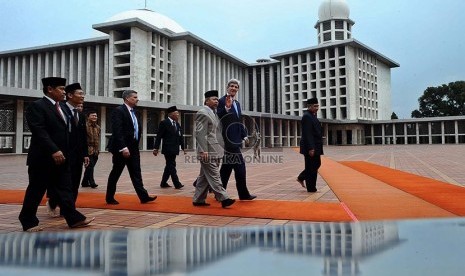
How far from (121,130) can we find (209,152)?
4.37 ft

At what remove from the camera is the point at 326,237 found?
3090 millimetres

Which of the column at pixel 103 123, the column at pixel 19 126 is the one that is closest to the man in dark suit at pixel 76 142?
the column at pixel 19 126

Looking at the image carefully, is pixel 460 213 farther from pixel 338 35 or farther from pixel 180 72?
pixel 338 35

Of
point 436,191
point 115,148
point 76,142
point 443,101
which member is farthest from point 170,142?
point 443,101

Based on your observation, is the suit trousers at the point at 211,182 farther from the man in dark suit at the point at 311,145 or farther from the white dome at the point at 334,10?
the white dome at the point at 334,10

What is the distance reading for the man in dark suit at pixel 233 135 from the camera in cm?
532

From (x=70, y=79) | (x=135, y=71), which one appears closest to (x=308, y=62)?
(x=135, y=71)

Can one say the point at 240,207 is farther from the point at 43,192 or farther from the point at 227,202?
the point at 43,192

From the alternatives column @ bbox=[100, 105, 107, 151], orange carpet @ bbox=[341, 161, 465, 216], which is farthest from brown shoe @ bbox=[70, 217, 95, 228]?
column @ bbox=[100, 105, 107, 151]

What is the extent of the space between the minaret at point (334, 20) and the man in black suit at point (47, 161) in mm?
67565

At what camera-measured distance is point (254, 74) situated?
235ft

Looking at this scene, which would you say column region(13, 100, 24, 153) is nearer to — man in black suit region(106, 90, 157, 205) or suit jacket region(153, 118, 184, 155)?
suit jacket region(153, 118, 184, 155)

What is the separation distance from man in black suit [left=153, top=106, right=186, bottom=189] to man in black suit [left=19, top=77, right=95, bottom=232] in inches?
130

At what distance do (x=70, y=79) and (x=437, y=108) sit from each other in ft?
224
